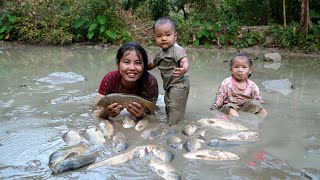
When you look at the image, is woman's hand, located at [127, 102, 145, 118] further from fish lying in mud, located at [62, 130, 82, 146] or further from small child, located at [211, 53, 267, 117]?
small child, located at [211, 53, 267, 117]

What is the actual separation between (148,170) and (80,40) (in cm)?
1148

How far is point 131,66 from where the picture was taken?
441 centimetres

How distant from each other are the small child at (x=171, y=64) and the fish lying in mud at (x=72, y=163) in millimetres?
1486

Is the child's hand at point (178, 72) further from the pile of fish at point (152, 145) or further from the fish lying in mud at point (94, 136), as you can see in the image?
the fish lying in mud at point (94, 136)

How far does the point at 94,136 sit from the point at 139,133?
54cm

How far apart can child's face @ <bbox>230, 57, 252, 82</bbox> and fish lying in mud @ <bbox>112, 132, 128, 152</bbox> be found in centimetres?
202

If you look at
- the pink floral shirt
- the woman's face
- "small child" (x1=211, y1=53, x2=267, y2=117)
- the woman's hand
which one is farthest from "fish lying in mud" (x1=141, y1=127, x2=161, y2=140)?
the pink floral shirt

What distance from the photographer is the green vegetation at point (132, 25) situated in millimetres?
13094

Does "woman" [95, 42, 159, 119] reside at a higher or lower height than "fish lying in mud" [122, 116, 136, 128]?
higher

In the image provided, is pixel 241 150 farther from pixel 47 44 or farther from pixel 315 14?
pixel 315 14

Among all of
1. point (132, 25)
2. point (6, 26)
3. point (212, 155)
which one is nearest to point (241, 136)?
point (212, 155)

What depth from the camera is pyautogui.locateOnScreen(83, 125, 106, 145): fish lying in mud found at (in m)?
3.77

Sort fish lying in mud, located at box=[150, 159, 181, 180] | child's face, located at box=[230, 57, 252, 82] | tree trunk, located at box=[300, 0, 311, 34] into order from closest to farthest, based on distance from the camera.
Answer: fish lying in mud, located at box=[150, 159, 181, 180]
child's face, located at box=[230, 57, 252, 82]
tree trunk, located at box=[300, 0, 311, 34]

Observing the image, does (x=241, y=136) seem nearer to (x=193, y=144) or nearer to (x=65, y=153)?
(x=193, y=144)
